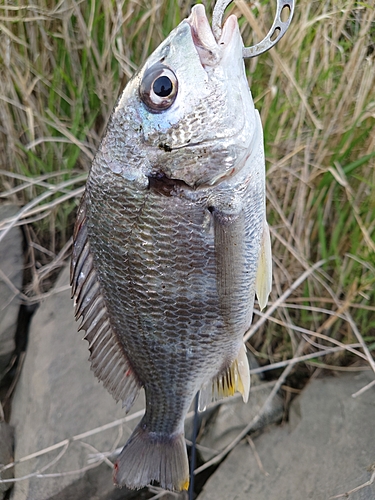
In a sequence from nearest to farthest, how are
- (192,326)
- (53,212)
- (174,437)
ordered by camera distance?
(192,326) < (174,437) < (53,212)

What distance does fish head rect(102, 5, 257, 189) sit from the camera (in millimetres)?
741

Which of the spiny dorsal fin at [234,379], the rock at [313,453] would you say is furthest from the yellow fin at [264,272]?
the rock at [313,453]

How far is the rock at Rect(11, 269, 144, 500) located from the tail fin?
455mm

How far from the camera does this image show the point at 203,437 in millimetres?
1546

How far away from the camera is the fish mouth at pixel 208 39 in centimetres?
73

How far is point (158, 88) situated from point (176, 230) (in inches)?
10.6

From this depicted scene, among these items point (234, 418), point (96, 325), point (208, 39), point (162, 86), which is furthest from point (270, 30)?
point (234, 418)

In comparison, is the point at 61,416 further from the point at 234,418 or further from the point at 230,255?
the point at 230,255

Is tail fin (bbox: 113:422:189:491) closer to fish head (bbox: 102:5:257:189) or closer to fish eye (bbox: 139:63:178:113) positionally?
fish head (bbox: 102:5:257:189)

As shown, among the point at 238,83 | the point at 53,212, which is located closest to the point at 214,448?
the point at 53,212

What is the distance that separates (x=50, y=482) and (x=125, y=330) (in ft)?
2.82

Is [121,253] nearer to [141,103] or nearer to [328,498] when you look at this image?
[141,103]

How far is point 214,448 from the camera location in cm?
151

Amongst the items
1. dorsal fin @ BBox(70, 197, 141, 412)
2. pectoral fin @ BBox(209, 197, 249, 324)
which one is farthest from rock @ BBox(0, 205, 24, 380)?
pectoral fin @ BBox(209, 197, 249, 324)
